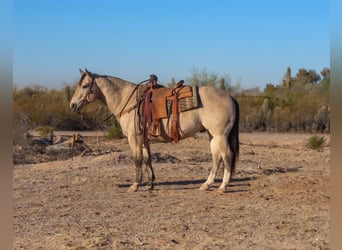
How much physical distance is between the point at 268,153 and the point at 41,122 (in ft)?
42.7

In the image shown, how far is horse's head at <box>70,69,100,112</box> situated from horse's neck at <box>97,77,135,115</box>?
0.46 feet

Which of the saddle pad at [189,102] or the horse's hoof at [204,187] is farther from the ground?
the saddle pad at [189,102]

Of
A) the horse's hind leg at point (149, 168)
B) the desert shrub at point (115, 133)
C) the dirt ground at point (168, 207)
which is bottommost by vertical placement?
the dirt ground at point (168, 207)

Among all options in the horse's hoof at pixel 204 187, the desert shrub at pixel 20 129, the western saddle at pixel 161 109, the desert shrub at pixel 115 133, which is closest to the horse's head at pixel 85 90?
the western saddle at pixel 161 109

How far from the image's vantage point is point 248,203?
7754mm

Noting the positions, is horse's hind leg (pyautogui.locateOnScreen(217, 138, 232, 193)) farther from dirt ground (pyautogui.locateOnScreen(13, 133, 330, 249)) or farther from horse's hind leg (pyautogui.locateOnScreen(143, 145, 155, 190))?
horse's hind leg (pyautogui.locateOnScreen(143, 145, 155, 190))

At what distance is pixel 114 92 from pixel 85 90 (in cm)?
52

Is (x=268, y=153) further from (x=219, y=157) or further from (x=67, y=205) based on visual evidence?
(x=67, y=205)

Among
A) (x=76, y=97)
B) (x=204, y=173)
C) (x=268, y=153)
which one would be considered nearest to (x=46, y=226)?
(x=76, y=97)

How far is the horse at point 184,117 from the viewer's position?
28.3ft

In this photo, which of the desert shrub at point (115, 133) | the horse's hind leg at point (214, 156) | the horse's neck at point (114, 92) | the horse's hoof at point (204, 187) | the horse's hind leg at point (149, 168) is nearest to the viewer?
the horse's hind leg at point (214, 156)

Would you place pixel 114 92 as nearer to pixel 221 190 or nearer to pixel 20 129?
pixel 221 190

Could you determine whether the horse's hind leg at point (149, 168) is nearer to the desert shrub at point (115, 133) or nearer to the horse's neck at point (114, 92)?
the horse's neck at point (114, 92)

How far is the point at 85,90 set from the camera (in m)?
9.01
